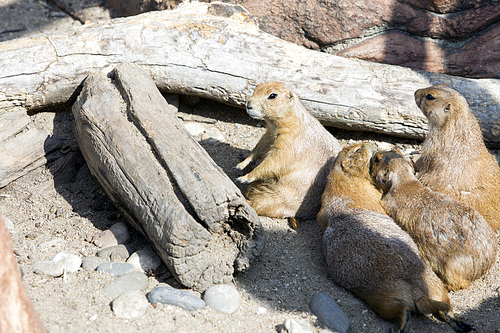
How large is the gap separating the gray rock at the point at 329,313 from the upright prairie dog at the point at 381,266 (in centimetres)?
37

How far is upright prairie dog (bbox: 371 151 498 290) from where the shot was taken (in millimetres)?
4438

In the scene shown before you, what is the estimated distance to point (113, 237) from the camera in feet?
15.5

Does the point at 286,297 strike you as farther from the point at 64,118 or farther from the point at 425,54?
the point at 425,54

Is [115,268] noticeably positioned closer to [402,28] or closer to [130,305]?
[130,305]

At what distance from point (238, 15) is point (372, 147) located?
319 cm

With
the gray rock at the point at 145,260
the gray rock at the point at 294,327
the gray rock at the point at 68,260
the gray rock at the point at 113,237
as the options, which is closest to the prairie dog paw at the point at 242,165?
the gray rock at the point at 113,237

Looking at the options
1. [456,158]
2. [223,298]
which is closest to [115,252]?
[223,298]

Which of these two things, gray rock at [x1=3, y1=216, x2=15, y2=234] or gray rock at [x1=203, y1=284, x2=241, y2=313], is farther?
gray rock at [x1=3, y1=216, x2=15, y2=234]

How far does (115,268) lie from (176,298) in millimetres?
808

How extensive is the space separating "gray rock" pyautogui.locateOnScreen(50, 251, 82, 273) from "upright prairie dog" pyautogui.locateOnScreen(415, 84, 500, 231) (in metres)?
4.52

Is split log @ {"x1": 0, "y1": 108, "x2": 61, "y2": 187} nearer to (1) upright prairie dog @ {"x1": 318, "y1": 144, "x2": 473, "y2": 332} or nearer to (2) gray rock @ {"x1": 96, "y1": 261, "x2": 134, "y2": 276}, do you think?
(2) gray rock @ {"x1": 96, "y1": 261, "x2": 134, "y2": 276}

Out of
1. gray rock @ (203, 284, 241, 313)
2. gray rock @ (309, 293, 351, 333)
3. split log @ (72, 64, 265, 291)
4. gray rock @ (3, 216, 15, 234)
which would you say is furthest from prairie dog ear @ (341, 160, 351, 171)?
gray rock @ (3, 216, 15, 234)

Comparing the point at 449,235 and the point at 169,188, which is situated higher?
the point at 169,188

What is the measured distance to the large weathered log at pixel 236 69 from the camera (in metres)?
5.91
